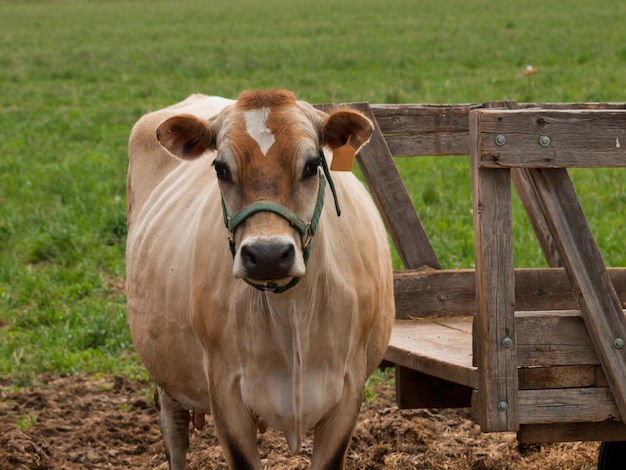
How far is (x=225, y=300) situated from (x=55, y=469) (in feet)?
6.62

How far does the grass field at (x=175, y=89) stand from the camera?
8.25m

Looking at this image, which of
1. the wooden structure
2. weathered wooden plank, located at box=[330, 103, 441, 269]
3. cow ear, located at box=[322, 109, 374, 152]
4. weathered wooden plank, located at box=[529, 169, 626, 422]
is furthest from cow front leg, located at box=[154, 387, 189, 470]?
weathered wooden plank, located at box=[529, 169, 626, 422]

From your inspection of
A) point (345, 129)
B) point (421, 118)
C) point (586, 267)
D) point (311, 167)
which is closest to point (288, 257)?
point (311, 167)

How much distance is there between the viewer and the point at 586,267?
151 inches

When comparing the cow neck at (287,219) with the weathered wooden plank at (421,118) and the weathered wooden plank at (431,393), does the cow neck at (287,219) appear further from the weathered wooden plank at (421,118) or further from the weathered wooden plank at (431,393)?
the weathered wooden plank at (421,118)

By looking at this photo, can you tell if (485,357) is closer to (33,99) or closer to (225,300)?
(225,300)

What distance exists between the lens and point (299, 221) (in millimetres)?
3699

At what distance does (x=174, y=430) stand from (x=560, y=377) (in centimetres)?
238

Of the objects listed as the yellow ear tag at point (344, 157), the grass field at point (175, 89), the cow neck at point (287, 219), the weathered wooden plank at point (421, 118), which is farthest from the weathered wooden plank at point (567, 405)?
the grass field at point (175, 89)

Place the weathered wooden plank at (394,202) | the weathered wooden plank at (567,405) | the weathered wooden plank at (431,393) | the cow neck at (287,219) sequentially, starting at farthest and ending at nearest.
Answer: the weathered wooden plank at (394,202)
the weathered wooden plank at (431,393)
the weathered wooden plank at (567,405)
the cow neck at (287,219)

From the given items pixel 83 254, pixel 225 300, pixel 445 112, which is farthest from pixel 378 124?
pixel 83 254

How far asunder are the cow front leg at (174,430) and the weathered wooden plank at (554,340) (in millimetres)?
2270

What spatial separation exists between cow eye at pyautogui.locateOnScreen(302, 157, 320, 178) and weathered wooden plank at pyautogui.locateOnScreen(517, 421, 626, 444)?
1.25 m

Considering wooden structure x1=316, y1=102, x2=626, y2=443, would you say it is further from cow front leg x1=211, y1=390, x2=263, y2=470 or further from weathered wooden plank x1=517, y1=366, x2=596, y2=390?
cow front leg x1=211, y1=390, x2=263, y2=470
